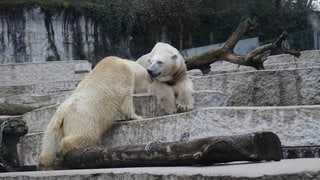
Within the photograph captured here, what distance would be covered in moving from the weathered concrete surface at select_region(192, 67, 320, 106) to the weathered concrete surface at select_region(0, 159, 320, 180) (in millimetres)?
3573

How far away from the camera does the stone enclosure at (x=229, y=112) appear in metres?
4.99

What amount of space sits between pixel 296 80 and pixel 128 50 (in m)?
19.3

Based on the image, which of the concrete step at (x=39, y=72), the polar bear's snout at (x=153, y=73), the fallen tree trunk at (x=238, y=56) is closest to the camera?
the polar bear's snout at (x=153, y=73)

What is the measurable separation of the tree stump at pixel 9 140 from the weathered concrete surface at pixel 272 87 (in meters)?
2.71

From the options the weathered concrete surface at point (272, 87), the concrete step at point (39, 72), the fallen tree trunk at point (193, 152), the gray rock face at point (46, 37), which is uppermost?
the gray rock face at point (46, 37)

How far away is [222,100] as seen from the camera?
264 inches

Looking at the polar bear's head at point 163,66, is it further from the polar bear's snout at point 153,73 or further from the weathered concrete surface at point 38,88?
the weathered concrete surface at point 38,88

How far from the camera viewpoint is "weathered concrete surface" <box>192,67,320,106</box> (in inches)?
283

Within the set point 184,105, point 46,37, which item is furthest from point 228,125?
point 46,37

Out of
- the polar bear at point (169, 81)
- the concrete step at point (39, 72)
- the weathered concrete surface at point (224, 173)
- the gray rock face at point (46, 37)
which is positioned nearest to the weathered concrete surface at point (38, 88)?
the concrete step at point (39, 72)

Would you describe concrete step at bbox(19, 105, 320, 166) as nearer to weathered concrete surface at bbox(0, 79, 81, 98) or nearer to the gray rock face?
weathered concrete surface at bbox(0, 79, 81, 98)

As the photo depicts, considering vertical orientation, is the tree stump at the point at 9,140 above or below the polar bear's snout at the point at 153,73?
below

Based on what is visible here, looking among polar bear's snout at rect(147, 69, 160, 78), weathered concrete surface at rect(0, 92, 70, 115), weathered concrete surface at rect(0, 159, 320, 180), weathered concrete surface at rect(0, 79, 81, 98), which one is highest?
weathered concrete surface at rect(0, 79, 81, 98)

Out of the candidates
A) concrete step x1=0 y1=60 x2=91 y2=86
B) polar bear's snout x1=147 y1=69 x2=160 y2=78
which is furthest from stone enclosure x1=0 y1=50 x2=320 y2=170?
concrete step x1=0 y1=60 x2=91 y2=86
